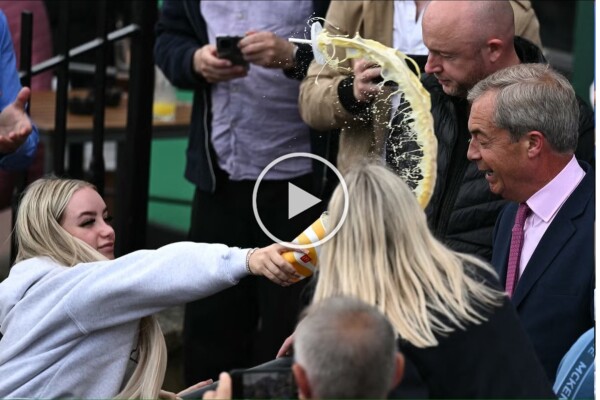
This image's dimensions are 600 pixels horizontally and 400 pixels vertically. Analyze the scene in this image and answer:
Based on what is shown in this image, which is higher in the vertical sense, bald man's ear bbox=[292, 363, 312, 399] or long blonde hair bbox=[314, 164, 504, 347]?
long blonde hair bbox=[314, 164, 504, 347]

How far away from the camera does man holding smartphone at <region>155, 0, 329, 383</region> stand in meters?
5.08

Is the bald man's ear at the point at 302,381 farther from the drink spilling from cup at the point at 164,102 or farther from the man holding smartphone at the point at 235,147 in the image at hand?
the drink spilling from cup at the point at 164,102

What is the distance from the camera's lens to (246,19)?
5.16 meters

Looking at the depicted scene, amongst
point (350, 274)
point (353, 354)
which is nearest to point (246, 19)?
point (350, 274)

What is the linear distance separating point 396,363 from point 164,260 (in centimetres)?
89

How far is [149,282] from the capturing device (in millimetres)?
3312

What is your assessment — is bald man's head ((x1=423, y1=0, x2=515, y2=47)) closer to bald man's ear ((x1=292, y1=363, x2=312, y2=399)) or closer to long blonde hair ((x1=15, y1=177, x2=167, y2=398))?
long blonde hair ((x1=15, y1=177, x2=167, y2=398))

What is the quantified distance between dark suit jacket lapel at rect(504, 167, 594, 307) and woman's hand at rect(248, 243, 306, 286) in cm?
70

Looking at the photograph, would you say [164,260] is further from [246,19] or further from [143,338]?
[246,19]

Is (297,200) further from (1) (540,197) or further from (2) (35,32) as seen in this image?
(2) (35,32)

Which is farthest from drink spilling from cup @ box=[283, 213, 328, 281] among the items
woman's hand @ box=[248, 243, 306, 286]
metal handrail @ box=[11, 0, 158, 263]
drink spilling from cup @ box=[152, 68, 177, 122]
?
drink spilling from cup @ box=[152, 68, 177, 122]

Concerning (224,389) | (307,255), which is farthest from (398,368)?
(307,255)

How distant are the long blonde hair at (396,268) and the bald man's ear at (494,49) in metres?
1.60

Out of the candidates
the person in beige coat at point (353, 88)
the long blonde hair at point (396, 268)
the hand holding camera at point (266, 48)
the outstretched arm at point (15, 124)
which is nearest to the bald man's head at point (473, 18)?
the person in beige coat at point (353, 88)
